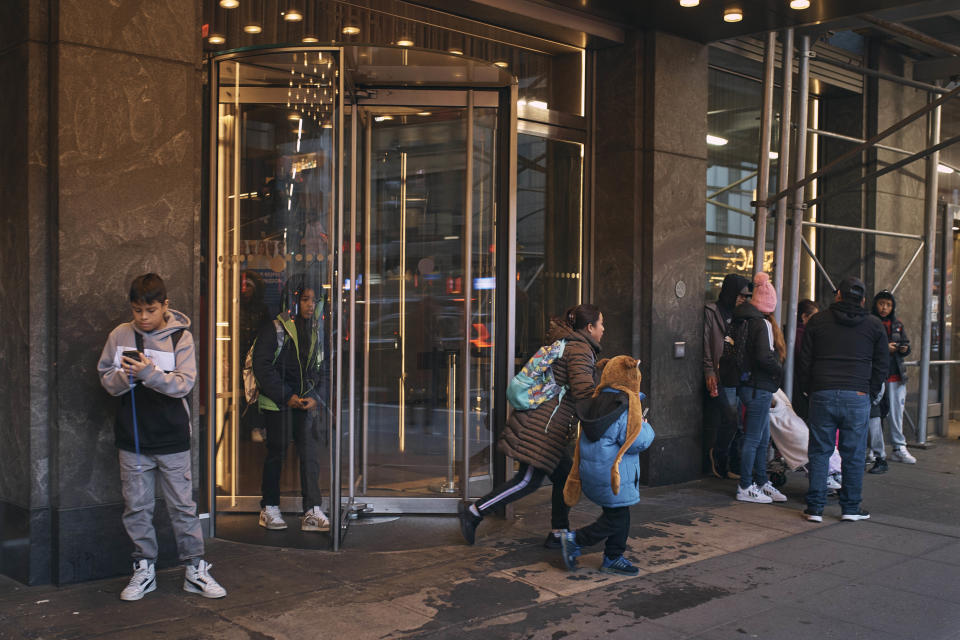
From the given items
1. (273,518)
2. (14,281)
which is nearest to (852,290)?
(273,518)

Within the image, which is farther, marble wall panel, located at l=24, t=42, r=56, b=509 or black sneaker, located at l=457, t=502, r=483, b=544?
black sneaker, located at l=457, t=502, r=483, b=544

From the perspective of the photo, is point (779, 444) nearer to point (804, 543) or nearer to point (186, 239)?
point (804, 543)

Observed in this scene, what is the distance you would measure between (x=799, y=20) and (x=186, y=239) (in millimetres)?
5572

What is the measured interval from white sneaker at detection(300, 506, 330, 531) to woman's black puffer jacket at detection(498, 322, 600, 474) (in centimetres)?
136

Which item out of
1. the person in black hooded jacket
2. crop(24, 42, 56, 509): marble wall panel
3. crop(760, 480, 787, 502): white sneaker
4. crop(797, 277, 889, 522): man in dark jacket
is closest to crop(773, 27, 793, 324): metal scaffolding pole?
the person in black hooded jacket

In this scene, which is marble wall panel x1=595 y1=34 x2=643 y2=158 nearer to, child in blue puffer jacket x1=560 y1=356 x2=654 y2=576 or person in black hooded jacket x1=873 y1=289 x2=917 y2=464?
person in black hooded jacket x1=873 y1=289 x2=917 y2=464

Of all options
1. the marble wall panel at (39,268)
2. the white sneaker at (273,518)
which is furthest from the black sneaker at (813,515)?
the marble wall panel at (39,268)

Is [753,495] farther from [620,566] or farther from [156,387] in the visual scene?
[156,387]

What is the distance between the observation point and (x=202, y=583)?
5016 mm

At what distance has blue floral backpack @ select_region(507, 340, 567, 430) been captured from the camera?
231 inches

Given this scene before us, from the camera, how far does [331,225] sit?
604 cm

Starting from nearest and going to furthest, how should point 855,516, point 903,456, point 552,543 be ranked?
point 552,543
point 855,516
point 903,456

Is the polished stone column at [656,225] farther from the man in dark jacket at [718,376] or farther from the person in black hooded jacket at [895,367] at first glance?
the person in black hooded jacket at [895,367]

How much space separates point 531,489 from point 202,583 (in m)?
2.15
